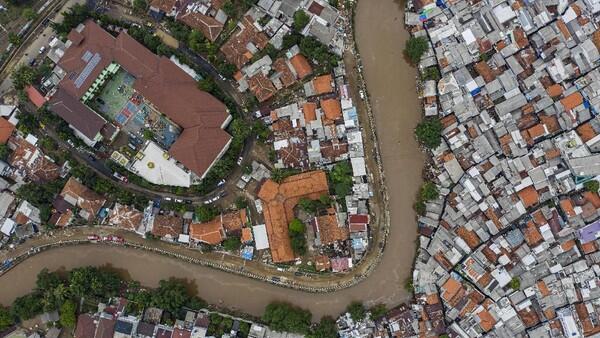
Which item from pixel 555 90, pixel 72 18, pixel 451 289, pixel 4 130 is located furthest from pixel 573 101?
pixel 4 130

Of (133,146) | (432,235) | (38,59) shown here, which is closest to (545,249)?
(432,235)

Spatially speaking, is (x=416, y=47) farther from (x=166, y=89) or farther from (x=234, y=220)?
(x=166, y=89)

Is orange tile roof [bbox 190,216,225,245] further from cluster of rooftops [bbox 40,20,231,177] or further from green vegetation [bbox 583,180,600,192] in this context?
green vegetation [bbox 583,180,600,192]

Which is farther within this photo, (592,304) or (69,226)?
(69,226)

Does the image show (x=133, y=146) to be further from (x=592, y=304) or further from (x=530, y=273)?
(x=592, y=304)

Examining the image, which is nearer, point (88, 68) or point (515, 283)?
point (515, 283)

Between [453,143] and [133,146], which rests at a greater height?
[453,143]

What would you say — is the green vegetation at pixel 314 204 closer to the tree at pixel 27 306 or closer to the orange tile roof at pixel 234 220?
the orange tile roof at pixel 234 220
